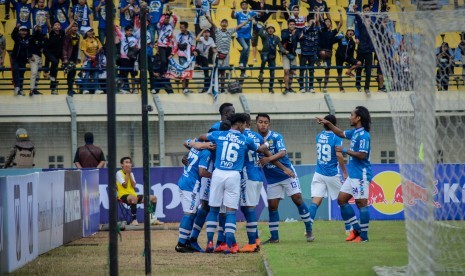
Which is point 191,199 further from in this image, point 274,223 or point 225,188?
point 274,223

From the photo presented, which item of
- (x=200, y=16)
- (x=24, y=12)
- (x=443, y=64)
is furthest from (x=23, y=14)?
(x=443, y=64)

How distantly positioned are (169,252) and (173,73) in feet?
39.1

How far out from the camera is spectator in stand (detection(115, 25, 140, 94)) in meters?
27.4

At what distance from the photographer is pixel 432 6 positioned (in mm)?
11188

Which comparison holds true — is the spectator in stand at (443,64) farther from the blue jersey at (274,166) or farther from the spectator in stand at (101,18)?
the spectator in stand at (101,18)

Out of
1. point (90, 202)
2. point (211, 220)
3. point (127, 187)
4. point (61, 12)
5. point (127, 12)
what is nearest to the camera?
point (211, 220)

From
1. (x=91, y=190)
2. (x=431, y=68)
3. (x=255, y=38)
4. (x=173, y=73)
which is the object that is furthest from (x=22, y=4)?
(x=431, y=68)

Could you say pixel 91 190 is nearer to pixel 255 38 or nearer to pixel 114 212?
pixel 255 38

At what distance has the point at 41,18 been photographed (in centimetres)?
2759

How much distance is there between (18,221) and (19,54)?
14.4 meters

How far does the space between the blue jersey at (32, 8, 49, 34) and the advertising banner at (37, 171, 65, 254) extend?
1070 cm

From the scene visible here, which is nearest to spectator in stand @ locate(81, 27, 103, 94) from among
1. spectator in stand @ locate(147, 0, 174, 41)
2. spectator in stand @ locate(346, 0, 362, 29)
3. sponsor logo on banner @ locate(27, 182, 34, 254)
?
spectator in stand @ locate(147, 0, 174, 41)

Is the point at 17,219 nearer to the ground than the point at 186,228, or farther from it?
farther from it

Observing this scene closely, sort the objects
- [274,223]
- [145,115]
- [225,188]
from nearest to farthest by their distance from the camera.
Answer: [145,115] → [225,188] → [274,223]
